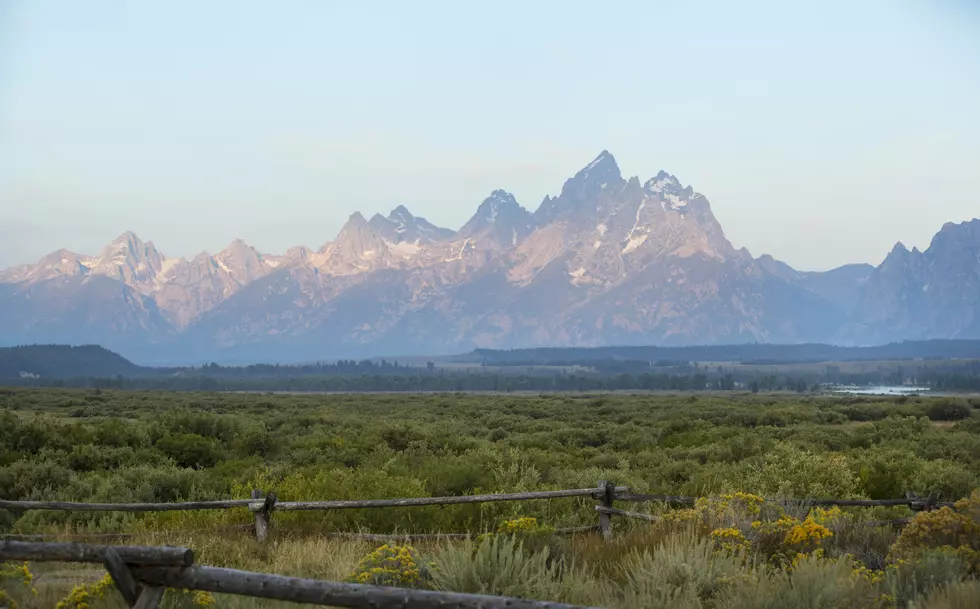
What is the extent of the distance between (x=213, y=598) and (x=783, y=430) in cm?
2840

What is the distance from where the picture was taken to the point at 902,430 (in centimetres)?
2938

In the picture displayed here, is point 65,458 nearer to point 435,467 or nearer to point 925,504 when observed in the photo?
point 435,467

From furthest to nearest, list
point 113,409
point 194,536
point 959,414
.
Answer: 1. point 113,409
2. point 959,414
3. point 194,536

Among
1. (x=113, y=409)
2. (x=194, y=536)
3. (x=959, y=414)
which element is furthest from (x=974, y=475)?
(x=113, y=409)

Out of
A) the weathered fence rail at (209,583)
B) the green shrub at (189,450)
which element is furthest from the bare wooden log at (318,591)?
the green shrub at (189,450)

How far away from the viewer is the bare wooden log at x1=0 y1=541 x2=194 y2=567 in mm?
4668

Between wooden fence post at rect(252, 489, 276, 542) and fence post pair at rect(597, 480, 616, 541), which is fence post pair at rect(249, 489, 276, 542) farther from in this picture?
fence post pair at rect(597, 480, 616, 541)

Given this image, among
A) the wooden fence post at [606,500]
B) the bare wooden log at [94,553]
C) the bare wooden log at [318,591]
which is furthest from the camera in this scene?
the wooden fence post at [606,500]

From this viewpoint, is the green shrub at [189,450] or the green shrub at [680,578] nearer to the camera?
the green shrub at [680,578]

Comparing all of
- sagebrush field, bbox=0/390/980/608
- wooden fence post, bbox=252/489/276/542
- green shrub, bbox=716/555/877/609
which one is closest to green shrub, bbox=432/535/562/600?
sagebrush field, bbox=0/390/980/608

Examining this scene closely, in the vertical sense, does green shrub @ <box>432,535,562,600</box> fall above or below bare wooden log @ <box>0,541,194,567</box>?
below

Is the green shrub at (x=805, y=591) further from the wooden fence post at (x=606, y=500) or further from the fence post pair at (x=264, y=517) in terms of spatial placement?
the fence post pair at (x=264, y=517)

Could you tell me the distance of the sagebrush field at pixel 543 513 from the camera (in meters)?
6.22

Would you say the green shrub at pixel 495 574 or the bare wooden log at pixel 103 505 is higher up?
the green shrub at pixel 495 574
